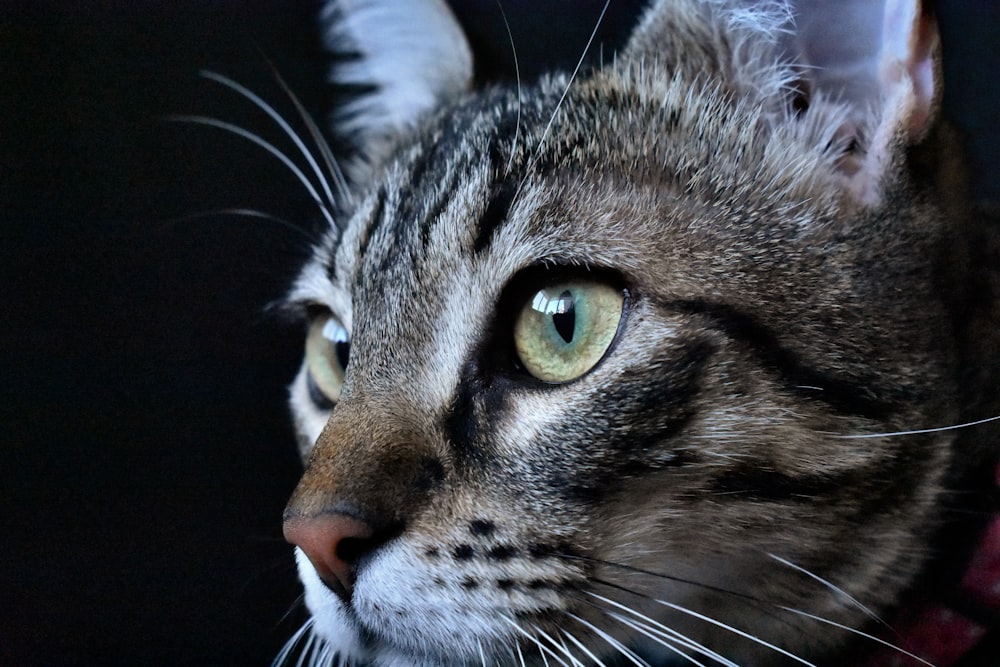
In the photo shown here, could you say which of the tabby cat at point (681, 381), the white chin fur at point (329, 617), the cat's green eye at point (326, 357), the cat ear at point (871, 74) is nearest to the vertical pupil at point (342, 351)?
the cat's green eye at point (326, 357)

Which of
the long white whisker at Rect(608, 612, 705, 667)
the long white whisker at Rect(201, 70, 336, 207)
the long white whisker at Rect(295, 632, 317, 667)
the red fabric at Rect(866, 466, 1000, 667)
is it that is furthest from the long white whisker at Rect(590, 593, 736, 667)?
the long white whisker at Rect(201, 70, 336, 207)

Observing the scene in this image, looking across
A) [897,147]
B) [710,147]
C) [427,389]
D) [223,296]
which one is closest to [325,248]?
[223,296]

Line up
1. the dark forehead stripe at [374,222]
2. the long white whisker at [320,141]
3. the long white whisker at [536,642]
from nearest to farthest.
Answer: the long white whisker at [536,642], the dark forehead stripe at [374,222], the long white whisker at [320,141]

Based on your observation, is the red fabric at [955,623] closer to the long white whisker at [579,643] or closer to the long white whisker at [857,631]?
the long white whisker at [857,631]

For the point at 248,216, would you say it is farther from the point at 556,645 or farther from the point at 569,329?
the point at 556,645

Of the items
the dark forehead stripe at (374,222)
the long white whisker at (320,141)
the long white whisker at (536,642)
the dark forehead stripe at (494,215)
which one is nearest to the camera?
the long white whisker at (536,642)

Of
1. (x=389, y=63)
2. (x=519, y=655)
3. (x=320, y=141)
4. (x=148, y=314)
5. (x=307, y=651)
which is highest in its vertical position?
(x=389, y=63)

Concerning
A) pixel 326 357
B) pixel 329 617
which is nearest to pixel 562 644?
pixel 329 617
